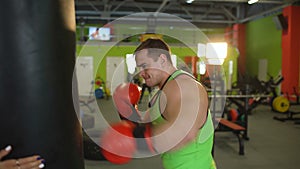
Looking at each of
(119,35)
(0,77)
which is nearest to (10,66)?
(0,77)

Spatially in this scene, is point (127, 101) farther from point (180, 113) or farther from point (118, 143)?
point (180, 113)

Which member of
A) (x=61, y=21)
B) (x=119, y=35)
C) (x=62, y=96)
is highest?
(x=119, y=35)

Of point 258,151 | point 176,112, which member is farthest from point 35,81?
point 258,151

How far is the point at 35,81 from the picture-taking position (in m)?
0.81

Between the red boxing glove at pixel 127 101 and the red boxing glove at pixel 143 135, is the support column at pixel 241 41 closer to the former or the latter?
the red boxing glove at pixel 127 101

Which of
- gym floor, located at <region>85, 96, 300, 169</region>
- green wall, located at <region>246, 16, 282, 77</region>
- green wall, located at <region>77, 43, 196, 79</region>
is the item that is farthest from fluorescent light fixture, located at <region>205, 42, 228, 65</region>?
green wall, located at <region>246, 16, 282, 77</region>

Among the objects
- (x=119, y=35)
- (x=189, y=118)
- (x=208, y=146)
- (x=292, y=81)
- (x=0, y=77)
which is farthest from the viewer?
(x=119, y=35)

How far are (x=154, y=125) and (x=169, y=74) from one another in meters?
0.24

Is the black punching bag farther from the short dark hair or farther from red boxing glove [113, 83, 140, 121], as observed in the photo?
red boxing glove [113, 83, 140, 121]

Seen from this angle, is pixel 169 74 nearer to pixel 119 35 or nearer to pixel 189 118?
pixel 189 118

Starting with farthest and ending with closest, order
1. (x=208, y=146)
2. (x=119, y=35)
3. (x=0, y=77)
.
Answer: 1. (x=119, y=35)
2. (x=208, y=146)
3. (x=0, y=77)

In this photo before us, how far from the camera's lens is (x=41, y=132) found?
2.73 feet

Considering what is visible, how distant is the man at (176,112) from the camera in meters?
1.12

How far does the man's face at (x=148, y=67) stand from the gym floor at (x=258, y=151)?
6.73 feet
